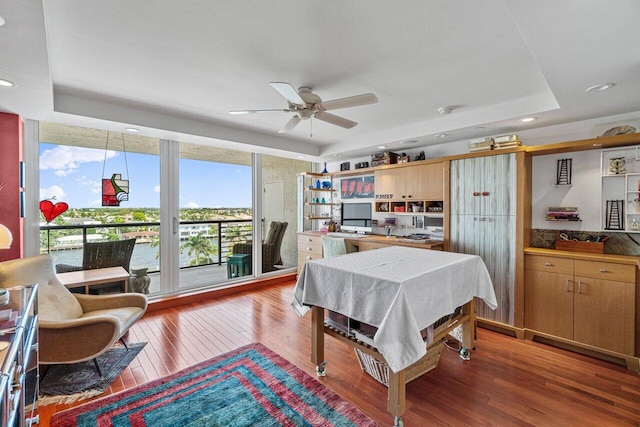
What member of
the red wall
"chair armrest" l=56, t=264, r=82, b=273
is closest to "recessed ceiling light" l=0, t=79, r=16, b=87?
the red wall

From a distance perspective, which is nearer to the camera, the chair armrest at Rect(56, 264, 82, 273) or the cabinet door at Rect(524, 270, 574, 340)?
the cabinet door at Rect(524, 270, 574, 340)

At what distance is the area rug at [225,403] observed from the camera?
181cm

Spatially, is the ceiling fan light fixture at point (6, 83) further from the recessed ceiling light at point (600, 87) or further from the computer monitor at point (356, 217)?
the recessed ceiling light at point (600, 87)

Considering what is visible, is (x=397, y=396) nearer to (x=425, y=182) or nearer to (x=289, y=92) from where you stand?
(x=289, y=92)

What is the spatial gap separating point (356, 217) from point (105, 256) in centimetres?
371

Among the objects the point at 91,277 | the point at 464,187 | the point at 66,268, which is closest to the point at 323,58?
the point at 464,187

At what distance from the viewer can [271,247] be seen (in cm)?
528

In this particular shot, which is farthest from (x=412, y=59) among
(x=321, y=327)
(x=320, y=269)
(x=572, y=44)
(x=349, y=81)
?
(x=321, y=327)

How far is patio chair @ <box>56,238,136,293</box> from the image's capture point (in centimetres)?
338

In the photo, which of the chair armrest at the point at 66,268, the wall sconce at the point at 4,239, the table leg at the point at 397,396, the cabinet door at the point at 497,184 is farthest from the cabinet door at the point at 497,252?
the chair armrest at the point at 66,268

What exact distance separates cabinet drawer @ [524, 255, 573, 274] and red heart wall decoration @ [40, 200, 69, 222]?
5157 millimetres

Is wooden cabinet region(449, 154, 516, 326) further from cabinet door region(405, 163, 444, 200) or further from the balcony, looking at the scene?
the balcony

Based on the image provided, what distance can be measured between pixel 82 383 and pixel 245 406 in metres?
1.35

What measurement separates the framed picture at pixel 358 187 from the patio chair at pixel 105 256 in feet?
11.3
